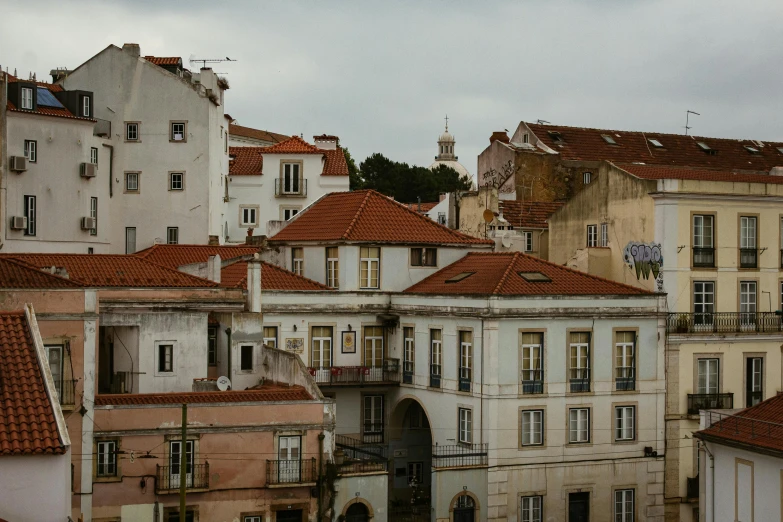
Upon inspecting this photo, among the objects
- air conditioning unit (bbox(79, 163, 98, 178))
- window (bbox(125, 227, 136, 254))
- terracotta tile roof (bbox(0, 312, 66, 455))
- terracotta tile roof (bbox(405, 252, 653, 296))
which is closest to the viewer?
terracotta tile roof (bbox(0, 312, 66, 455))

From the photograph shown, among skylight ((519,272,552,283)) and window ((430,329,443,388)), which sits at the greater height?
skylight ((519,272,552,283))

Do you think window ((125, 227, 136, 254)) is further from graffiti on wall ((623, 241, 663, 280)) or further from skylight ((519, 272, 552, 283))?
graffiti on wall ((623, 241, 663, 280))

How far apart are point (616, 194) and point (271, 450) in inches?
853

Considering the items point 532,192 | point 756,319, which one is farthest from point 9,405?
point 532,192

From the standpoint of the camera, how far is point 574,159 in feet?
261

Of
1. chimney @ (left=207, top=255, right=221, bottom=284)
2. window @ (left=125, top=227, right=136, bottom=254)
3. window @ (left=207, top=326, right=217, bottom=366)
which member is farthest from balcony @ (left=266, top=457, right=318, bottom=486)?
window @ (left=125, top=227, right=136, bottom=254)

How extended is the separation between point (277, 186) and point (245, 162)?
282 centimetres

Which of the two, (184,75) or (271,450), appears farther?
(184,75)

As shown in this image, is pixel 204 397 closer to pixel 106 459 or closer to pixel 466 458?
pixel 106 459

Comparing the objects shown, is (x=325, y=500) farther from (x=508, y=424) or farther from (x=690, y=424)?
(x=690, y=424)

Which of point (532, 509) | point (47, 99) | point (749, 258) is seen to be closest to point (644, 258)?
point (749, 258)

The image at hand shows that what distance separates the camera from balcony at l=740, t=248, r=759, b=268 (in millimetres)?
57000

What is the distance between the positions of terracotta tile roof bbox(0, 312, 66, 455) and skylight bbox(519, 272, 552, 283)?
25583 mm

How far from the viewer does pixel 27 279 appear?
42.2 meters
